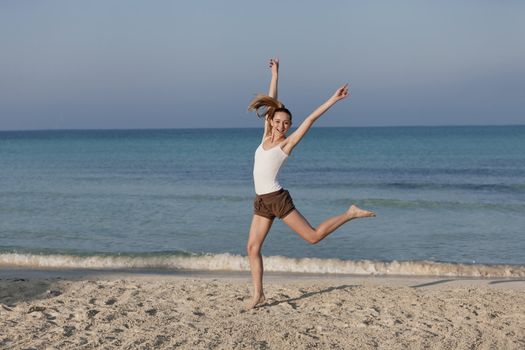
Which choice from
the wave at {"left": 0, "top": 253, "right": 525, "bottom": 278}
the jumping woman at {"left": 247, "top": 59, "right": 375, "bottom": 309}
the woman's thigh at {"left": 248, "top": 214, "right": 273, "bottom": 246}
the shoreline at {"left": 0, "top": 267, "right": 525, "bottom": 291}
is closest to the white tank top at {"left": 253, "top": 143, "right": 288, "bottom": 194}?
the jumping woman at {"left": 247, "top": 59, "right": 375, "bottom": 309}

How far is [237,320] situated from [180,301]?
40.7 inches

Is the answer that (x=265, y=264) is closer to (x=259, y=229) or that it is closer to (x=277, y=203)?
(x=259, y=229)

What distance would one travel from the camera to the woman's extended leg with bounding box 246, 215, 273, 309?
7.25 m

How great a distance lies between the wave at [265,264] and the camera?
12195mm

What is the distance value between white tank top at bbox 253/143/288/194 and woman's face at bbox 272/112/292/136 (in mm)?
168

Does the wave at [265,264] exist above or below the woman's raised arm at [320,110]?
below

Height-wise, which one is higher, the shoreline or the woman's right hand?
the woman's right hand

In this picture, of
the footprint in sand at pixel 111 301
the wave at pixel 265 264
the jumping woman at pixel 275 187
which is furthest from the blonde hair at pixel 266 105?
the wave at pixel 265 264

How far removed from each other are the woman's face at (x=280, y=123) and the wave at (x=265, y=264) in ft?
18.9

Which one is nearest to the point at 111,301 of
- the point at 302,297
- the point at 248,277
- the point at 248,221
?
the point at 302,297

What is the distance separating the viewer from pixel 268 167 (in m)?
7.00

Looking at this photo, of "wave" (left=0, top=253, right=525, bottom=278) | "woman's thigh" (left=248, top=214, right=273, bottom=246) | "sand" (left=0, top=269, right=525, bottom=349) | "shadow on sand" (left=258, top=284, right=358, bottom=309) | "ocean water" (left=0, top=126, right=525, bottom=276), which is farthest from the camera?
"ocean water" (left=0, top=126, right=525, bottom=276)

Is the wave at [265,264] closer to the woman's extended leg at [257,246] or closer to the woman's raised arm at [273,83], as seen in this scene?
the woman's extended leg at [257,246]

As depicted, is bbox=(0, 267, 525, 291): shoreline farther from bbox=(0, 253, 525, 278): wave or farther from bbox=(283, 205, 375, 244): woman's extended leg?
bbox=(283, 205, 375, 244): woman's extended leg
